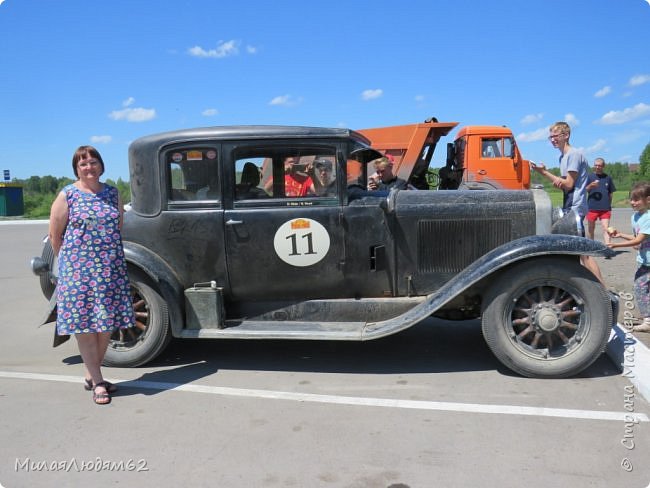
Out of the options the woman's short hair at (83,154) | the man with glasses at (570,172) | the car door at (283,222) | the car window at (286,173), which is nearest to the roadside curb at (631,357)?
the man with glasses at (570,172)

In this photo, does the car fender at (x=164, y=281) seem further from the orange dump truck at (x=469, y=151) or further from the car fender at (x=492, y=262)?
the orange dump truck at (x=469, y=151)

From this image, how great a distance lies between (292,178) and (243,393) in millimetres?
1693

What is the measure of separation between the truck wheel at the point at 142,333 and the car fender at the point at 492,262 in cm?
166

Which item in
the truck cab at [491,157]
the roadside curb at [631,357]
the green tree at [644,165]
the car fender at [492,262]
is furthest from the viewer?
the green tree at [644,165]

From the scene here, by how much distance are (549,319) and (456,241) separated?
2.94 ft

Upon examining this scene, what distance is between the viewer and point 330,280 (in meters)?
4.05

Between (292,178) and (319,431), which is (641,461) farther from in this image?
(292,178)

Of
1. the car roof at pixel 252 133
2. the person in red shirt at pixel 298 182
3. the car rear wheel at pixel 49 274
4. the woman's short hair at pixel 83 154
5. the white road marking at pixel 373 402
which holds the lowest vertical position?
the white road marking at pixel 373 402

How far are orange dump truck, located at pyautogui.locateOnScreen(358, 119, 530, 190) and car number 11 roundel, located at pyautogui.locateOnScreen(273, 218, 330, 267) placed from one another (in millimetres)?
8225

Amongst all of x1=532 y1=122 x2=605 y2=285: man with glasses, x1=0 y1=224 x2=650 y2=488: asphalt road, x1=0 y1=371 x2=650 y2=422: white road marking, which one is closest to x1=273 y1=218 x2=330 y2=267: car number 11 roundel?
x1=0 y1=224 x2=650 y2=488: asphalt road

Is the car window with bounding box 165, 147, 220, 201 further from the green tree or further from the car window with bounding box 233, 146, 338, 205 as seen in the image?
the green tree

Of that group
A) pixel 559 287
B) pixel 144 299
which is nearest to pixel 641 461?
pixel 559 287

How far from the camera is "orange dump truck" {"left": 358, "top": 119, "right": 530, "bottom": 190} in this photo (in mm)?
11922

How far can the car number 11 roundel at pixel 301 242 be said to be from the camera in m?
3.98
